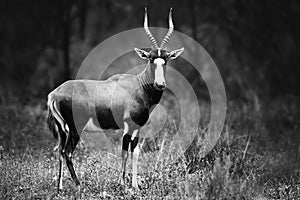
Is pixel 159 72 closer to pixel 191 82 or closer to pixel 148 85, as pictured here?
pixel 148 85

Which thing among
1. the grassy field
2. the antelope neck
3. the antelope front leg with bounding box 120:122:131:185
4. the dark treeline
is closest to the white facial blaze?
the antelope neck

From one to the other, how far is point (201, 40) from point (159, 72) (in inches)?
449

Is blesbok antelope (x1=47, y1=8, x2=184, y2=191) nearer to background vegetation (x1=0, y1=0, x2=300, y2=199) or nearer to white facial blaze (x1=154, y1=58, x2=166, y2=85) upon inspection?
white facial blaze (x1=154, y1=58, x2=166, y2=85)

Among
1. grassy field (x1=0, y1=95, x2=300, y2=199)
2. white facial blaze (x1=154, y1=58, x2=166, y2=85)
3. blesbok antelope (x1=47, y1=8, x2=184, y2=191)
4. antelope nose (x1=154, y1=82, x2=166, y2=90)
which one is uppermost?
white facial blaze (x1=154, y1=58, x2=166, y2=85)

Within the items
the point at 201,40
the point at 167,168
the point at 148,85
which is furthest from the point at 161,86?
the point at 201,40

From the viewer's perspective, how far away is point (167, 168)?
309 inches

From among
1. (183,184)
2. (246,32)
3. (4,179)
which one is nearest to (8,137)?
(4,179)

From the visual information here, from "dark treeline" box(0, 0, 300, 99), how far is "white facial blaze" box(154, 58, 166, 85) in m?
8.37

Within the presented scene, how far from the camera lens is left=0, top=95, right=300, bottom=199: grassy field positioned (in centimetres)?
666

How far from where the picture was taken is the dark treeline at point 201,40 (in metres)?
17.2

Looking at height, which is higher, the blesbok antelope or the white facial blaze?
the white facial blaze

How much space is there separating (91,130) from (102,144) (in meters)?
2.02

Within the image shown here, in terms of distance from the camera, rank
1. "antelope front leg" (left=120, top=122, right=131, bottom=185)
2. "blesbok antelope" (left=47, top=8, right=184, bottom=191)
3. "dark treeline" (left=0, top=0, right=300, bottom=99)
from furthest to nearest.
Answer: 1. "dark treeline" (left=0, top=0, right=300, bottom=99)
2. "antelope front leg" (left=120, top=122, right=131, bottom=185)
3. "blesbok antelope" (left=47, top=8, right=184, bottom=191)

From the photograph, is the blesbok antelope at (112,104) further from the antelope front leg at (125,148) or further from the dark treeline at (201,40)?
the dark treeline at (201,40)
